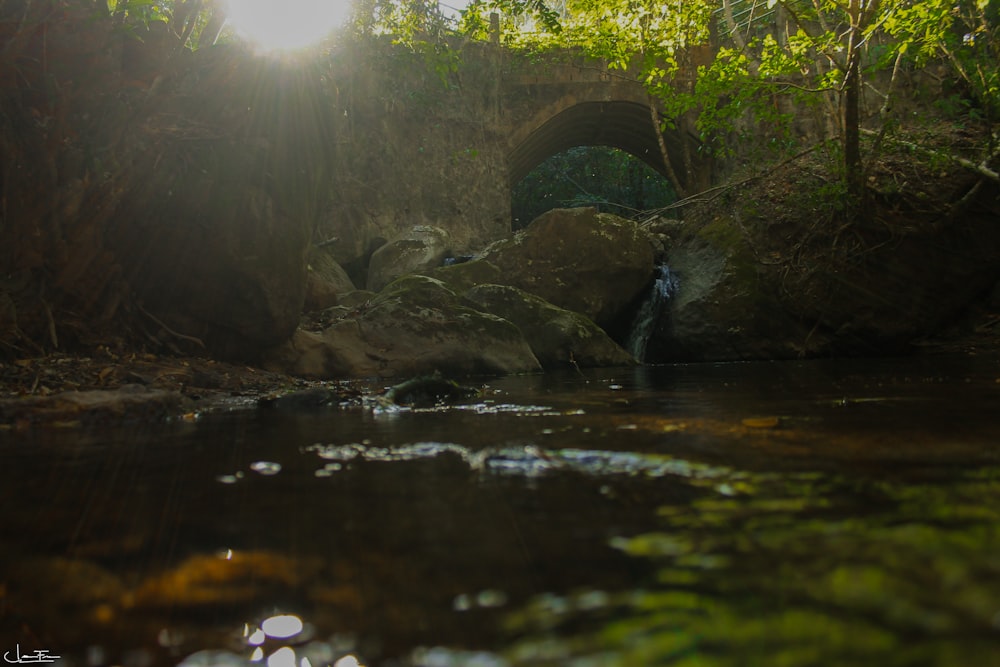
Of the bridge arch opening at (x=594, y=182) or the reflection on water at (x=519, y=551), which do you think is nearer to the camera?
the reflection on water at (x=519, y=551)

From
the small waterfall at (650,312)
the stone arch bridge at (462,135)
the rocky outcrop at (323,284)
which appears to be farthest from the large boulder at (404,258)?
the small waterfall at (650,312)

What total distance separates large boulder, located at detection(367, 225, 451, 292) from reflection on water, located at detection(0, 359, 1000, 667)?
903cm

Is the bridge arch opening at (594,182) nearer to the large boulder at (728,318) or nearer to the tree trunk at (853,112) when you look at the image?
the large boulder at (728,318)

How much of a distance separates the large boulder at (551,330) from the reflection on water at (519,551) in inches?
228

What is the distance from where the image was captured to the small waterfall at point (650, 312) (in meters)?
9.92

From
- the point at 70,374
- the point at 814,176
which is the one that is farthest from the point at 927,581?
the point at 814,176

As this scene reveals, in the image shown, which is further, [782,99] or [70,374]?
[782,99]

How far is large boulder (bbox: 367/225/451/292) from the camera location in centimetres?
1120

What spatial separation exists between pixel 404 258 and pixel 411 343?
4744 millimetres

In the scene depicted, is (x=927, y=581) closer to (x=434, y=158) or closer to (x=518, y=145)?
(x=434, y=158)

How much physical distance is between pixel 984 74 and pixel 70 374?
10.6 metres

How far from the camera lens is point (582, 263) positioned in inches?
393

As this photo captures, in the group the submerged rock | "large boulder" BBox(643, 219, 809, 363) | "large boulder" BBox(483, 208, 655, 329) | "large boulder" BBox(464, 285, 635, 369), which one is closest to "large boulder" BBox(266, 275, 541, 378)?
"large boulder" BBox(464, 285, 635, 369)

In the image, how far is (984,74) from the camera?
28.0 ft
